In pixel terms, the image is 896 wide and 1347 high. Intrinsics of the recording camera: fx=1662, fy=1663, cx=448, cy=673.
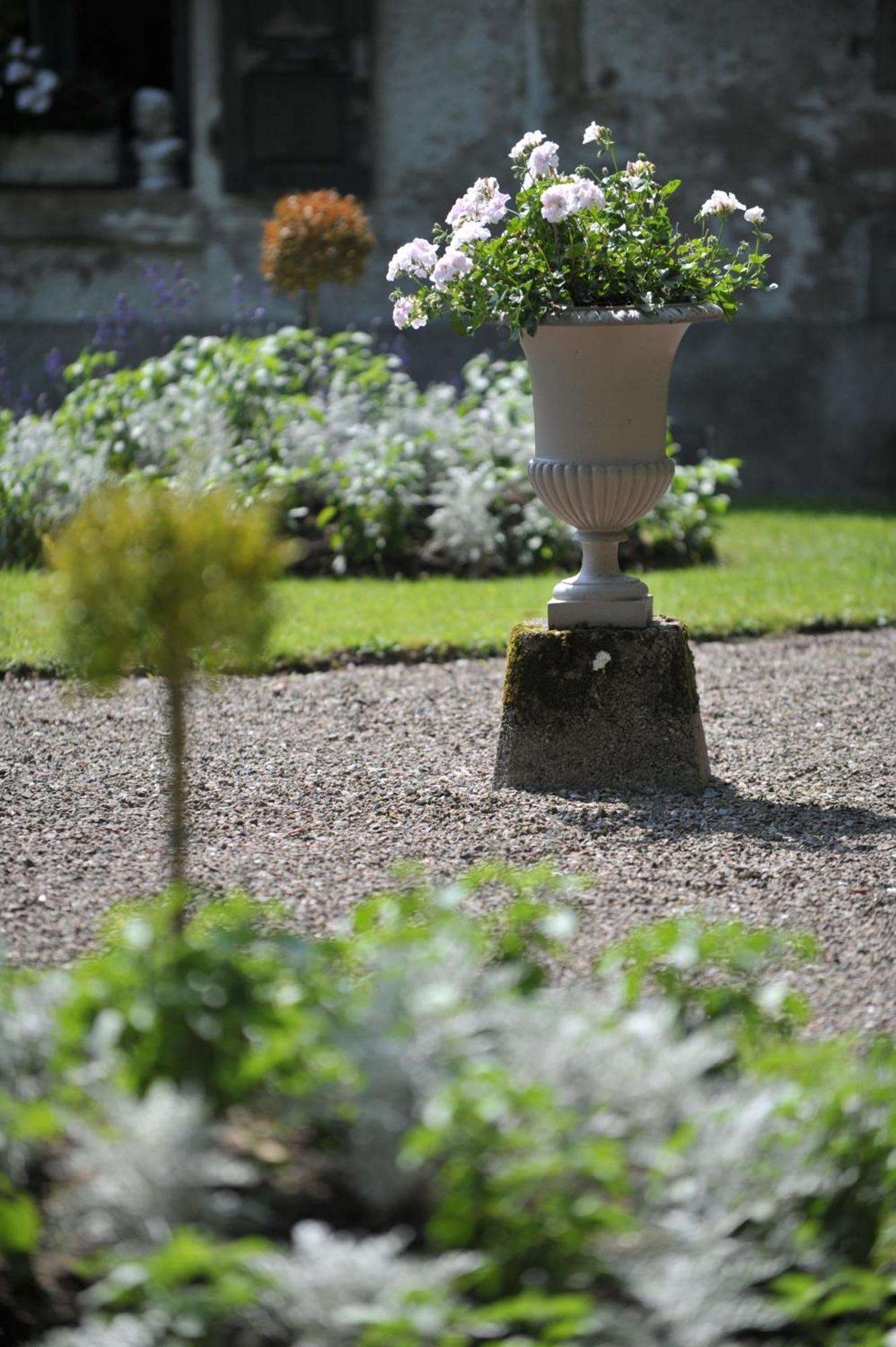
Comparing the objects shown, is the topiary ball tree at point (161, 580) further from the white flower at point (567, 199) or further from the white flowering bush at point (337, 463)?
the white flowering bush at point (337, 463)

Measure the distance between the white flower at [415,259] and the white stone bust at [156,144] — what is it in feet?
22.0

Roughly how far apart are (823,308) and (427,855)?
Result: 26.3 feet

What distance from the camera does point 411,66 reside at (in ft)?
33.7

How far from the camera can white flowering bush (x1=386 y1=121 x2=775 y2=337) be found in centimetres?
387

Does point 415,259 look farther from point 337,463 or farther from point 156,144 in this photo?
point 156,144

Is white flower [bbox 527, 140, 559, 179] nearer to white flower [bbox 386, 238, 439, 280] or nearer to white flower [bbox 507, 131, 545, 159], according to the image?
white flower [bbox 507, 131, 545, 159]

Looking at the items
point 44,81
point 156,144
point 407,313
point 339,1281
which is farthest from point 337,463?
point 339,1281

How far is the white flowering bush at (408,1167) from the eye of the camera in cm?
156

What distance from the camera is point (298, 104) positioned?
33.2 feet

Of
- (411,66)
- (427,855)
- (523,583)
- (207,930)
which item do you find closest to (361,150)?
(411,66)

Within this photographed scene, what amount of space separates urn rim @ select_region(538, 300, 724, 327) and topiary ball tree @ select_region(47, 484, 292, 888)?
5.60 ft

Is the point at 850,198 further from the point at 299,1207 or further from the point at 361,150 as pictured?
the point at 299,1207

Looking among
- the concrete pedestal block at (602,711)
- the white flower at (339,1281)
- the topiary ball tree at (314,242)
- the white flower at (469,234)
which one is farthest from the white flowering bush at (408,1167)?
the topiary ball tree at (314,242)

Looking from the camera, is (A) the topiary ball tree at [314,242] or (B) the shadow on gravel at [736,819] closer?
(B) the shadow on gravel at [736,819]
